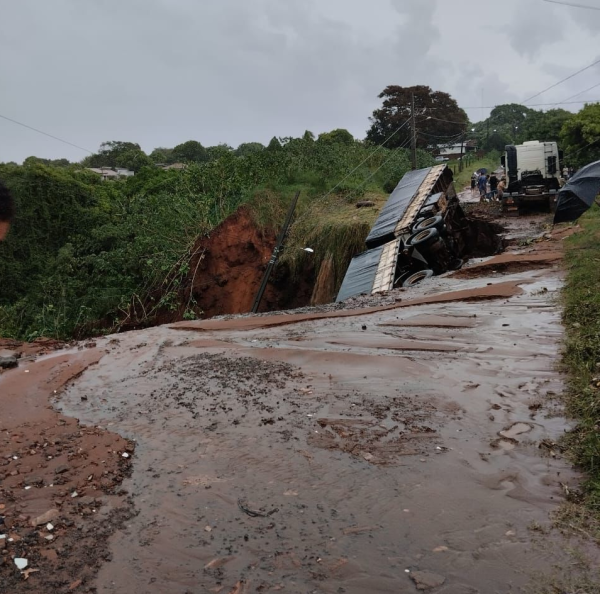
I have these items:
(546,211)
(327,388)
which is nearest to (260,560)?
(327,388)

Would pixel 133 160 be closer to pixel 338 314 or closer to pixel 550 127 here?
pixel 550 127

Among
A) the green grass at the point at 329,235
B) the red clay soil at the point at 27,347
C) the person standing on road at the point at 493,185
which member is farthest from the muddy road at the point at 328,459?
the person standing on road at the point at 493,185

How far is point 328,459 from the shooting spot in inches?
159

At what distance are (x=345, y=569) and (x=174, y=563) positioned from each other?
0.92 metres

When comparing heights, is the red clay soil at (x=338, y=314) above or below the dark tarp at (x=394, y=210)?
below

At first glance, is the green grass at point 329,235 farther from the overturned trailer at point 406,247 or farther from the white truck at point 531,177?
the white truck at point 531,177

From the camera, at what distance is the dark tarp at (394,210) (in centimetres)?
1401

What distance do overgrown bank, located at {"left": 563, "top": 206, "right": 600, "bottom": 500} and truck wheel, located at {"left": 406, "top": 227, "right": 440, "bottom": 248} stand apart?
317cm

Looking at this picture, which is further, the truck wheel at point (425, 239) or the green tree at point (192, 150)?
the green tree at point (192, 150)

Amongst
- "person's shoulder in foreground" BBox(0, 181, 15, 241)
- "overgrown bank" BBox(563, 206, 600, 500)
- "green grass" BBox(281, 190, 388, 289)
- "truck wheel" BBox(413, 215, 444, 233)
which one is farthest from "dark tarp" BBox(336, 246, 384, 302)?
"person's shoulder in foreground" BBox(0, 181, 15, 241)

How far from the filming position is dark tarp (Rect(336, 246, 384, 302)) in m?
12.1

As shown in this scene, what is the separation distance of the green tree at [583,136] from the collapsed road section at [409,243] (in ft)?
54.1

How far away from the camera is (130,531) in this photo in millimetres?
3271

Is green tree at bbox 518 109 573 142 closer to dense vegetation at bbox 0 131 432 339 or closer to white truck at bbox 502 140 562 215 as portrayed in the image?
white truck at bbox 502 140 562 215
